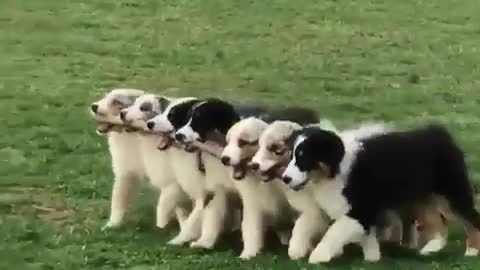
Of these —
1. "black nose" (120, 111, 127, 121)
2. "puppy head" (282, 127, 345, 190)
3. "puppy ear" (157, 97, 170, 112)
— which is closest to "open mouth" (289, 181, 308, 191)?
"puppy head" (282, 127, 345, 190)

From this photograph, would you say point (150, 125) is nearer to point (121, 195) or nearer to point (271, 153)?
point (121, 195)

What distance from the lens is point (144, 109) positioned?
6289mm

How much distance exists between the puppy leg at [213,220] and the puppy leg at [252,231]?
19cm

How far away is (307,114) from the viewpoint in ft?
20.8

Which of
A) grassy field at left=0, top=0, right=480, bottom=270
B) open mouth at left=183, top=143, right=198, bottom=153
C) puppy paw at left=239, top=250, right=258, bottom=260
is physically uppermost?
open mouth at left=183, top=143, right=198, bottom=153

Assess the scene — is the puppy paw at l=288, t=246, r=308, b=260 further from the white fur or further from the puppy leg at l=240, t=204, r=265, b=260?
the white fur

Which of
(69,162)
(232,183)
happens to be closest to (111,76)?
(69,162)

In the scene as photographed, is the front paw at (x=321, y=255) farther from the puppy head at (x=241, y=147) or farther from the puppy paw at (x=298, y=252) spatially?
the puppy head at (x=241, y=147)

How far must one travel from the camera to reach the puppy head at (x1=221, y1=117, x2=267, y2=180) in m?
5.69

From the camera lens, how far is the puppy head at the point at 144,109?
20.5ft

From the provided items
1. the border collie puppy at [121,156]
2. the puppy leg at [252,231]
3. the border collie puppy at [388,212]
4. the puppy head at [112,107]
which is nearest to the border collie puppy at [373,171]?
the border collie puppy at [388,212]

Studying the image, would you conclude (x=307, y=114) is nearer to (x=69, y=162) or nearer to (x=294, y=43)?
(x=69, y=162)

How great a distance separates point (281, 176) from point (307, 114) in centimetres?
85

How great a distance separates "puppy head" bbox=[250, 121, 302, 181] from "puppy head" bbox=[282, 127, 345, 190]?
15cm
